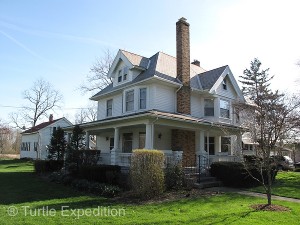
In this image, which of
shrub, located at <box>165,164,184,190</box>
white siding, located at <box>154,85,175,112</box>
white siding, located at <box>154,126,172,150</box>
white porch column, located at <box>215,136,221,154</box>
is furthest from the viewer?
white porch column, located at <box>215,136,221,154</box>

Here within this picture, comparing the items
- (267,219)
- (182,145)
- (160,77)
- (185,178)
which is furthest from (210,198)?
(160,77)

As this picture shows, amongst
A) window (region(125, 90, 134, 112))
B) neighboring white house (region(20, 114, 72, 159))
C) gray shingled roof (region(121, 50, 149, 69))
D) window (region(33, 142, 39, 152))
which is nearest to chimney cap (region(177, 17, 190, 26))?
gray shingled roof (region(121, 50, 149, 69))

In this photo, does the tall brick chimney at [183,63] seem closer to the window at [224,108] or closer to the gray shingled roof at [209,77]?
the gray shingled roof at [209,77]

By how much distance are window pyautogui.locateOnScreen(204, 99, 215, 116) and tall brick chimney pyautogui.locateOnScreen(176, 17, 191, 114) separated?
2171 mm

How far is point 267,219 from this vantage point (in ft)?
26.9

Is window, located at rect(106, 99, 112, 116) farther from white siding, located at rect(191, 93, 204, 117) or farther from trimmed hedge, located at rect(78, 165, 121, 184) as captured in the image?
trimmed hedge, located at rect(78, 165, 121, 184)

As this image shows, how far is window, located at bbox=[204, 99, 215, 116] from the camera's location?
21422 mm

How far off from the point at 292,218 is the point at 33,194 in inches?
384

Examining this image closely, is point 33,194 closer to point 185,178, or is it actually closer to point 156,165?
point 156,165

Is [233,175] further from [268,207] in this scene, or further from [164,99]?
[164,99]

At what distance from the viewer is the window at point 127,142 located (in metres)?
21.2

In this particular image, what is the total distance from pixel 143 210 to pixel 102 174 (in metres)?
6.12

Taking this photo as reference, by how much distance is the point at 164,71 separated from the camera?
19844mm

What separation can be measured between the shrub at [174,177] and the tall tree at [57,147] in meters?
11.3
